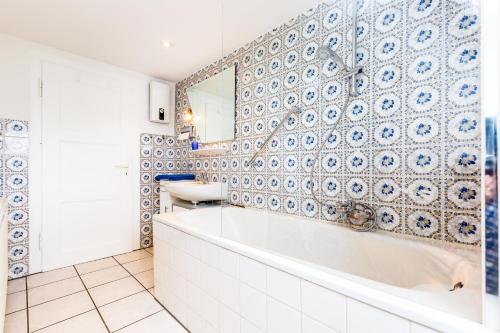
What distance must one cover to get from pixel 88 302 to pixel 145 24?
2.13 metres

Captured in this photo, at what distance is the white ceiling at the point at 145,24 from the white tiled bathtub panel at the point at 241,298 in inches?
61.1

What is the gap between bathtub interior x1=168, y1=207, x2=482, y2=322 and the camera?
645 mm

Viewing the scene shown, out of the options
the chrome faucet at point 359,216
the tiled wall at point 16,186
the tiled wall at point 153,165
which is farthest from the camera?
the tiled wall at point 153,165

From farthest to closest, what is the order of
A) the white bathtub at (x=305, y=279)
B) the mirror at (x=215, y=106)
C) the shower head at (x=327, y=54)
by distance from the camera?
the mirror at (x=215, y=106)
the shower head at (x=327, y=54)
the white bathtub at (x=305, y=279)

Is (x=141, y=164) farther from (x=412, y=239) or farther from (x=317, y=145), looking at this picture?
(x=412, y=239)

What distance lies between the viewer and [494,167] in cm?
47

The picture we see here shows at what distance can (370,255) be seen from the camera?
127cm

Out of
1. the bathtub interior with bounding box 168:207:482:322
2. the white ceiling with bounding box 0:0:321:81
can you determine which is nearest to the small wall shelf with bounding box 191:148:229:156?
the bathtub interior with bounding box 168:207:482:322

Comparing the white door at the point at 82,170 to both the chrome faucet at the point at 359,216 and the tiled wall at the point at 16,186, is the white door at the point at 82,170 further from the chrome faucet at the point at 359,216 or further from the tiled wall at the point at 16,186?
the chrome faucet at the point at 359,216

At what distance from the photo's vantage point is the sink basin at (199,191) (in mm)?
2066

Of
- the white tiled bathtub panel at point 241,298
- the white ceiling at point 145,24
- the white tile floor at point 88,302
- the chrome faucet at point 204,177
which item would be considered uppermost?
the white ceiling at point 145,24

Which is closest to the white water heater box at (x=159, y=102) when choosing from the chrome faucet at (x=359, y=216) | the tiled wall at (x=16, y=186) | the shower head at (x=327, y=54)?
the tiled wall at (x=16, y=186)

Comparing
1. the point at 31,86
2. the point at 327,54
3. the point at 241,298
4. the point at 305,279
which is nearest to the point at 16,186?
the point at 31,86

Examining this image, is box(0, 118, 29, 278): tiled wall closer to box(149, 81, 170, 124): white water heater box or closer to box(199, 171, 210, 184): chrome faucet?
box(149, 81, 170, 124): white water heater box
